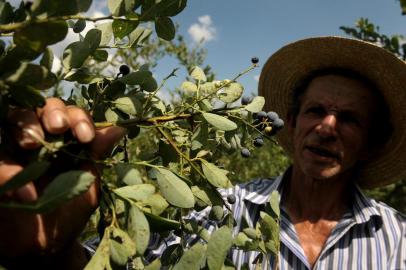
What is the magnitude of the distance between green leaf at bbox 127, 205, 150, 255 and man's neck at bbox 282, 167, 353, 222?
1.84 meters

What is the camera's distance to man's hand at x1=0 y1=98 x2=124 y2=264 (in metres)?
A: 0.65

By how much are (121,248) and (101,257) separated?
1.3 inches

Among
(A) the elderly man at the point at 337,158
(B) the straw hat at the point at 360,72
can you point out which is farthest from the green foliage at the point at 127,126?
(B) the straw hat at the point at 360,72

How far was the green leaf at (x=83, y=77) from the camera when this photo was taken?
87 cm

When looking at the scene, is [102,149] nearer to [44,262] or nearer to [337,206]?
[44,262]

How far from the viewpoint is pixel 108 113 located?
0.87 m

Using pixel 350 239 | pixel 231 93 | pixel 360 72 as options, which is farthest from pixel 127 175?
pixel 360 72

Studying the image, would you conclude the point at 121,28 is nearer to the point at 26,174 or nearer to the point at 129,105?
the point at 129,105

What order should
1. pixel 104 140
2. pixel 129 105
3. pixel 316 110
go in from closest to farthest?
pixel 104 140, pixel 129 105, pixel 316 110

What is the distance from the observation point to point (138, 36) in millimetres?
999

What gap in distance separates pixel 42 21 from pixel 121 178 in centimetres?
29

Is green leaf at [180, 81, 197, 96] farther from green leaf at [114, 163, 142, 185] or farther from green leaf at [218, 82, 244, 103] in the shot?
green leaf at [114, 163, 142, 185]

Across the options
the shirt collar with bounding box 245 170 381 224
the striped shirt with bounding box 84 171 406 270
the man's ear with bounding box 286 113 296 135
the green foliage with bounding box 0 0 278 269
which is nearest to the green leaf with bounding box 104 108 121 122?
the green foliage with bounding box 0 0 278 269

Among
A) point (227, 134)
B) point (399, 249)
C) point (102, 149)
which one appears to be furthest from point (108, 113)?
point (399, 249)
